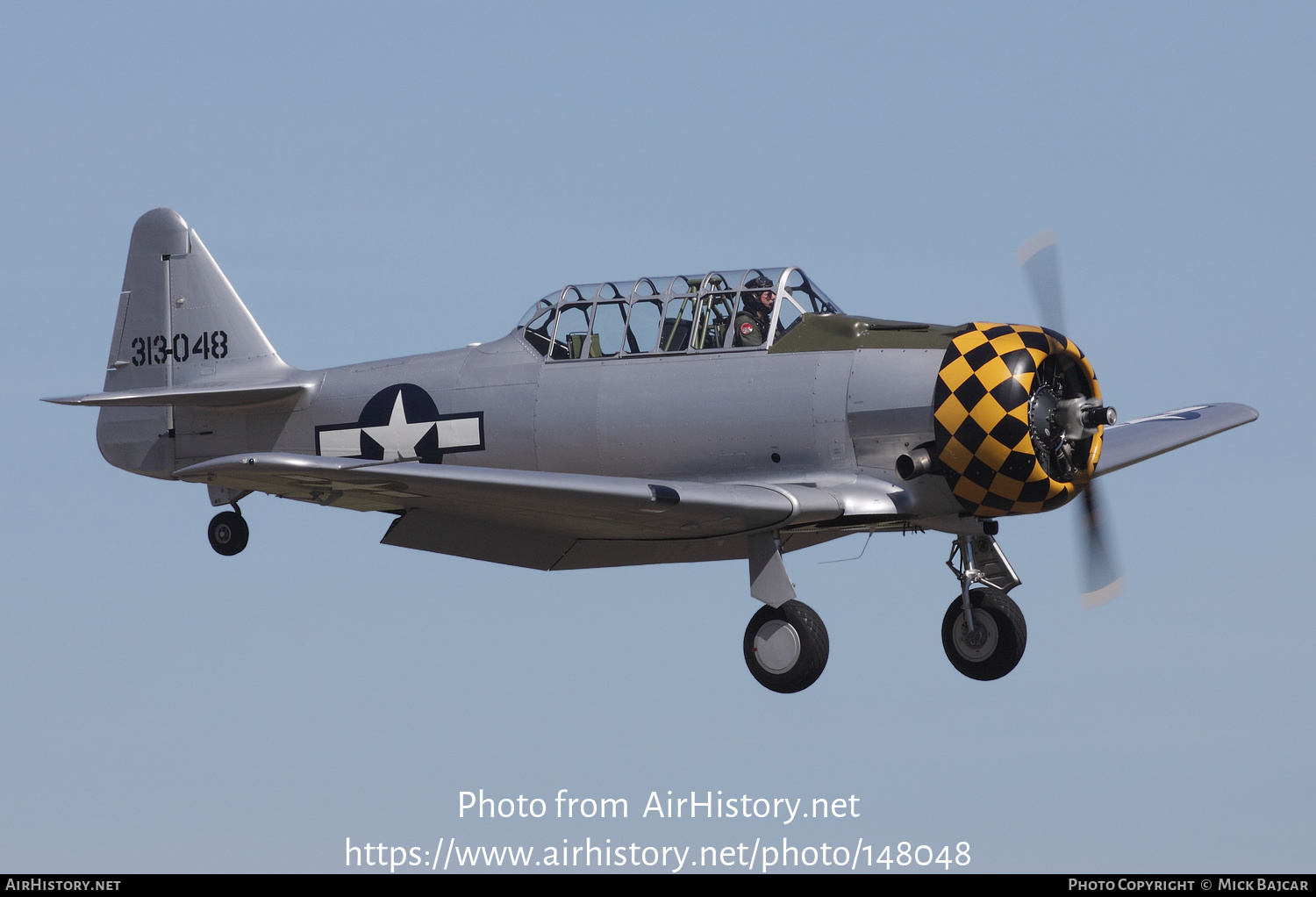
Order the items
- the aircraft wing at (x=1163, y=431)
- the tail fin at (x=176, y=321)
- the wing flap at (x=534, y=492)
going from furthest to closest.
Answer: the tail fin at (x=176, y=321)
the aircraft wing at (x=1163, y=431)
the wing flap at (x=534, y=492)

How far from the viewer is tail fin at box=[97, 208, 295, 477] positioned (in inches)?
722

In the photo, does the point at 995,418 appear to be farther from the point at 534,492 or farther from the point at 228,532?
the point at 228,532

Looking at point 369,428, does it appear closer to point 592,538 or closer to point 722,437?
point 592,538

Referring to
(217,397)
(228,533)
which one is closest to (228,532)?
(228,533)

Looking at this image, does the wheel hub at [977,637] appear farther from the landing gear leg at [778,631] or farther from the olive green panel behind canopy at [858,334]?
the olive green panel behind canopy at [858,334]

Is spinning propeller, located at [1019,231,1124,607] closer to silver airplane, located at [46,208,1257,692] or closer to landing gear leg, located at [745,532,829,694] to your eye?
silver airplane, located at [46,208,1257,692]

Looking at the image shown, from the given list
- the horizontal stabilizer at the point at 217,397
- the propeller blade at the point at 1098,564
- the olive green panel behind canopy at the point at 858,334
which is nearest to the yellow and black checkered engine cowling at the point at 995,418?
the olive green panel behind canopy at the point at 858,334

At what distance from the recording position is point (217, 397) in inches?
691

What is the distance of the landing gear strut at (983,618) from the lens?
1513 cm

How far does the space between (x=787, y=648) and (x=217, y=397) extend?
258 inches

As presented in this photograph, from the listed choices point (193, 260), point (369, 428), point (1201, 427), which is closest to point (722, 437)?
point (369, 428)

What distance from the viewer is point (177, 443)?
1808 cm

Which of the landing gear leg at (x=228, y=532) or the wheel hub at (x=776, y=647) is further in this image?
the landing gear leg at (x=228, y=532)

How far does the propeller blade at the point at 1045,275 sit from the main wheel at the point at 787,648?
3.17m
